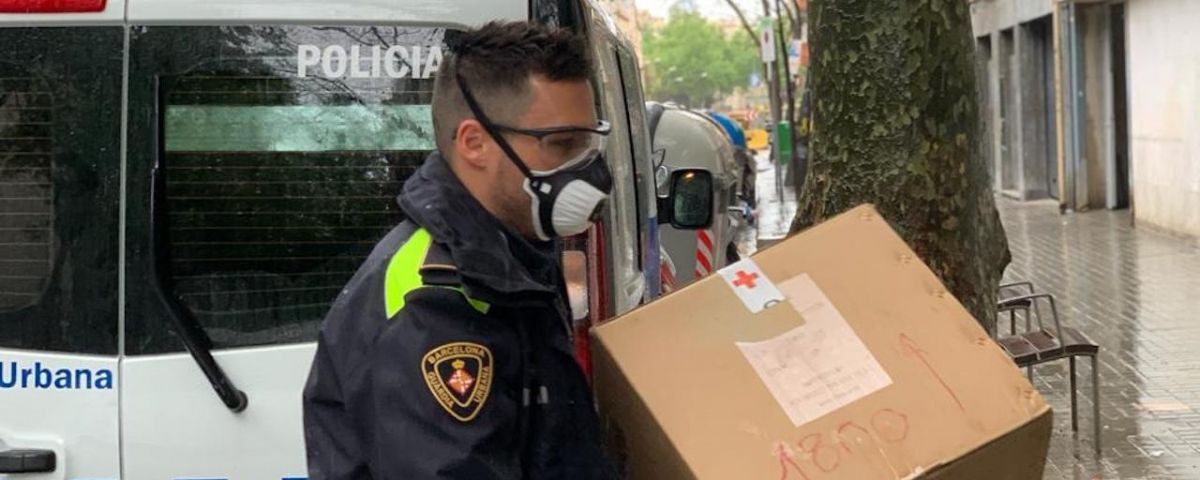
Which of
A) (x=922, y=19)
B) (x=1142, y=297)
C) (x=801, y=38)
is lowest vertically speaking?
(x=1142, y=297)

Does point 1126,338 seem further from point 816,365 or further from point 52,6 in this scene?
point 52,6

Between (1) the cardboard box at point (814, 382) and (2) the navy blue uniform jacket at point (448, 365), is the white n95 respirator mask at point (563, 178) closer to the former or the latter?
(2) the navy blue uniform jacket at point (448, 365)

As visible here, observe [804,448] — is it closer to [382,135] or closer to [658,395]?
[658,395]

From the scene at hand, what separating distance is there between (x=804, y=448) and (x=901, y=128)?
3549 mm

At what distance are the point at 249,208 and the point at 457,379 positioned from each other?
134cm

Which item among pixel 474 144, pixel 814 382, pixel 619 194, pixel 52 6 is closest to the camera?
pixel 474 144

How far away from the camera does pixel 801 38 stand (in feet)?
103

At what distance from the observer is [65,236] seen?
3129 mm

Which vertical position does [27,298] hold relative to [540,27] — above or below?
below

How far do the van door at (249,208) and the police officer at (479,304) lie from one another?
941mm

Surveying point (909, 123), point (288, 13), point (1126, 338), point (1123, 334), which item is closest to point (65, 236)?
point (288, 13)

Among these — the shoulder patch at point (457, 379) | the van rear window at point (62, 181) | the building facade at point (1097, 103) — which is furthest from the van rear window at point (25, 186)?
the building facade at point (1097, 103)

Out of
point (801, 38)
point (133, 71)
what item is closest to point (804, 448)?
point (133, 71)

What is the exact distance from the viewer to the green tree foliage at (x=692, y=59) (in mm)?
98500
